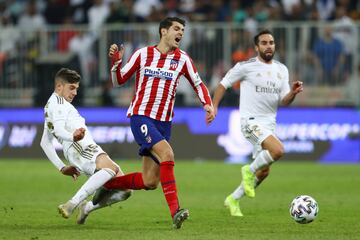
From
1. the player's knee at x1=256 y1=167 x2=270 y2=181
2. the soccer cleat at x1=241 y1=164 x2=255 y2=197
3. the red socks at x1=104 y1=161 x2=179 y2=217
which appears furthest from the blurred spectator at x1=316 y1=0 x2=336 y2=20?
the red socks at x1=104 y1=161 x2=179 y2=217

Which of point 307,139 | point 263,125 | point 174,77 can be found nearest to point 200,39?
point 307,139

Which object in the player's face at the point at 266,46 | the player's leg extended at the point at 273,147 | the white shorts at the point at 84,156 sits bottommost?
the player's leg extended at the point at 273,147

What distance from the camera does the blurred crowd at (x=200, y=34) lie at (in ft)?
78.5

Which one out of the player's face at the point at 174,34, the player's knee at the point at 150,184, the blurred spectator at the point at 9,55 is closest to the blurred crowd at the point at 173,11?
the blurred spectator at the point at 9,55

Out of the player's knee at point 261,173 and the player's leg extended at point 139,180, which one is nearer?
the player's leg extended at point 139,180

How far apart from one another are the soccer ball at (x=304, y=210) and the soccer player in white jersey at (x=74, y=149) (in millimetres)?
1947

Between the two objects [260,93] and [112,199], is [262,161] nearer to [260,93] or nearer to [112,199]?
[260,93]

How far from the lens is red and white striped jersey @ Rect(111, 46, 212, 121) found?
37.7 ft

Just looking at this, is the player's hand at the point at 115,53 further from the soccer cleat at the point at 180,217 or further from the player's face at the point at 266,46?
the player's face at the point at 266,46

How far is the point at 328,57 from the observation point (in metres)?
23.9

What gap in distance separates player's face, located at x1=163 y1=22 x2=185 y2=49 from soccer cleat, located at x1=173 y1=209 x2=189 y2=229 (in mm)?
2017

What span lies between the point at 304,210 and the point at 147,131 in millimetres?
2010

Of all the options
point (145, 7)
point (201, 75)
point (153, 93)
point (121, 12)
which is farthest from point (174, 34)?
point (145, 7)

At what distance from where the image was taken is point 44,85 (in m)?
24.6
